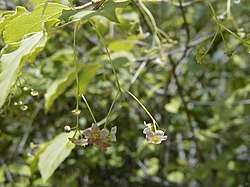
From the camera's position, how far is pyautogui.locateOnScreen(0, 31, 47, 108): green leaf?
1.86 ft

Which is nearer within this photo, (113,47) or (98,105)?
(113,47)

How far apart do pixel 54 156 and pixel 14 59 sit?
532 mm

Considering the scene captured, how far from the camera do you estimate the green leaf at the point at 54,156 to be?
1.08m

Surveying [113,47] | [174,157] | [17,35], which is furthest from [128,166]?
[17,35]

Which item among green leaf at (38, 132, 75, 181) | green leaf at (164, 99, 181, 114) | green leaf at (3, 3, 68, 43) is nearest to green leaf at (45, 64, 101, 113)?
green leaf at (38, 132, 75, 181)

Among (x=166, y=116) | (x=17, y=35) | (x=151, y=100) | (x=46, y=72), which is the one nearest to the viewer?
(x=17, y=35)

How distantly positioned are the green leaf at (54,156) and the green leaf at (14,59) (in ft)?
1.52

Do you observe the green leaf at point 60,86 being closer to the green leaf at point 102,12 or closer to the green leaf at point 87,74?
the green leaf at point 87,74

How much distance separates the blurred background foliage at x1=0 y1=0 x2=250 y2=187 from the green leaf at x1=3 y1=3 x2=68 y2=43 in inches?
35.8

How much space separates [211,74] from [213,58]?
0.35 ft

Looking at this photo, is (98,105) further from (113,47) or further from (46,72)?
(113,47)

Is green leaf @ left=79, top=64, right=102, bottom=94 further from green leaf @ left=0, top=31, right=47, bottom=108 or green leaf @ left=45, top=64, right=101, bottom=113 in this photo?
green leaf @ left=0, top=31, right=47, bottom=108

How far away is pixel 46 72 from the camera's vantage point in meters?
1.72

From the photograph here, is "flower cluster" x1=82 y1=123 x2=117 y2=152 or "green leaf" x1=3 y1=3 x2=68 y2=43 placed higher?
"green leaf" x1=3 y1=3 x2=68 y2=43
